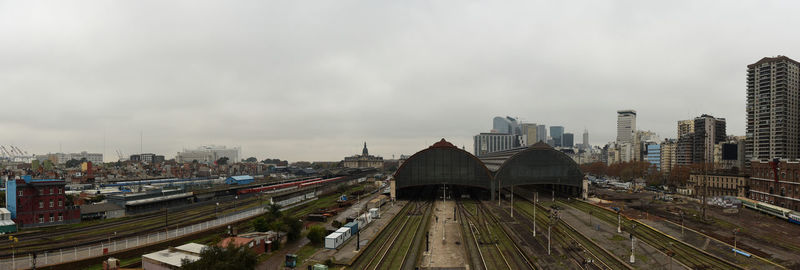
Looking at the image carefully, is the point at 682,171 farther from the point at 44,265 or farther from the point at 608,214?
the point at 44,265

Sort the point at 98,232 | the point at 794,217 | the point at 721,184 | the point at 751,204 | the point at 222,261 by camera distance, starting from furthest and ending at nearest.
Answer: the point at 721,184
the point at 751,204
the point at 794,217
the point at 98,232
the point at 222,261

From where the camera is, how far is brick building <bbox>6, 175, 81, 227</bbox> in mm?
50500

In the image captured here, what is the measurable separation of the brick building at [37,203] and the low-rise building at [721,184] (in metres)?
119

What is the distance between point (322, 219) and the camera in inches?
2276

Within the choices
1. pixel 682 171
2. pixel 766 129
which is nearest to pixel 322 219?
pixel 682 171

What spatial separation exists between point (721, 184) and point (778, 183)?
2633 cm

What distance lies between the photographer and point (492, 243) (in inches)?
1645

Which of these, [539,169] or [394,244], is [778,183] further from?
[394,244]

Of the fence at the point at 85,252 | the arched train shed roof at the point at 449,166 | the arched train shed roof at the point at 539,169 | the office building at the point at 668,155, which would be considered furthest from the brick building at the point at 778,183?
the office building at the point at 668,155

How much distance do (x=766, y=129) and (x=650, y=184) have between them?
35.7 m

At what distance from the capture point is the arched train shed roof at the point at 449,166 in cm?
7662

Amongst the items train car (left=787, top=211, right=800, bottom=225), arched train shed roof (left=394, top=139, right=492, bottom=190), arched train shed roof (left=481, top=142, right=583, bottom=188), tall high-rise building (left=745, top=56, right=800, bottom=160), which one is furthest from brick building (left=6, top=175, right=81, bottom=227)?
tall high-rise building (left=745, top=56, right=800, bottom=160)

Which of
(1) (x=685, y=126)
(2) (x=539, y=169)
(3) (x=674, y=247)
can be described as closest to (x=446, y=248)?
(3) (x=674, y=247)

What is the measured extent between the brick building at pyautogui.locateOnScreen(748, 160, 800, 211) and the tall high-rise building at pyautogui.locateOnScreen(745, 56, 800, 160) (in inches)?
2260
